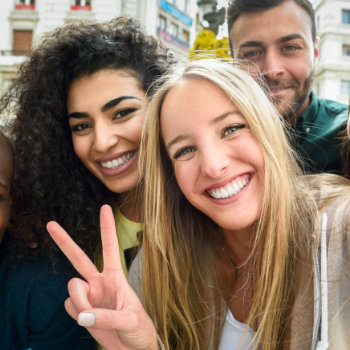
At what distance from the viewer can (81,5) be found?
51.4ft

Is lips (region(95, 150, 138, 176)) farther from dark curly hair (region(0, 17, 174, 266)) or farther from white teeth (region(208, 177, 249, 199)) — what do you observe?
white teeth (region(208, 177, 249, 199))

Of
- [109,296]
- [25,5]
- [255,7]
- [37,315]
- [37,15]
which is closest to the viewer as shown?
[109,296]

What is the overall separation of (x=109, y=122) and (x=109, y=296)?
1.00m

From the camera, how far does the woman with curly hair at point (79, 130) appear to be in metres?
1.96

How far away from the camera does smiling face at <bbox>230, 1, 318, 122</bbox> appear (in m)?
2.39

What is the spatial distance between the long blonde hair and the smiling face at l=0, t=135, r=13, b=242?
715 mm

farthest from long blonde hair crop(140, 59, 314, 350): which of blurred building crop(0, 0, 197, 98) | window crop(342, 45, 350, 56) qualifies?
window crop(342, 45, 350, 56)

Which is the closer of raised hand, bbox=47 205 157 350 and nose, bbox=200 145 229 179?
raised hand, bbox=47 205 157 350

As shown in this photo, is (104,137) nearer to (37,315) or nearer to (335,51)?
(37,315)

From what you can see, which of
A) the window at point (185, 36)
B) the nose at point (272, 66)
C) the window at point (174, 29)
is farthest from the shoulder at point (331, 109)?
the window at point (185, 36)

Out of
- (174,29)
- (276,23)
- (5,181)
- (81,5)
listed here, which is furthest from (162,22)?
(5,181)

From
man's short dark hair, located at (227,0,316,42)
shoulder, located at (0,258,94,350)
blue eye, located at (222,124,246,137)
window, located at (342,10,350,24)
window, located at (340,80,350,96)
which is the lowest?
shoulder, located at (0,258,94,350)

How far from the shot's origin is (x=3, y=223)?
5.88 ft

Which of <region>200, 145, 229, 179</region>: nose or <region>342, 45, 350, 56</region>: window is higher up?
<region>342, 45, 350, 56</region>: window
